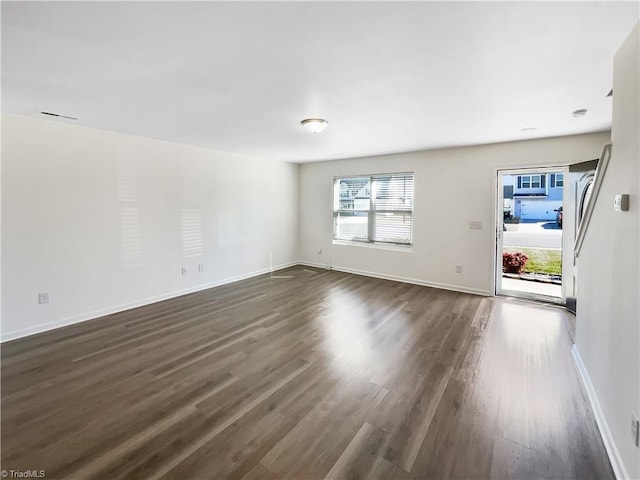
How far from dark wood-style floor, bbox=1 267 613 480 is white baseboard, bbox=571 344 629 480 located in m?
0.05

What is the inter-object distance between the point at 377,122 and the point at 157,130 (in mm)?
2873

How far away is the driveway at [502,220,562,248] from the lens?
704 centimetres

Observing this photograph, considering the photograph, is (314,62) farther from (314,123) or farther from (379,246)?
(379,246)

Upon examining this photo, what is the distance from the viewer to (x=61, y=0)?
1.45 meters

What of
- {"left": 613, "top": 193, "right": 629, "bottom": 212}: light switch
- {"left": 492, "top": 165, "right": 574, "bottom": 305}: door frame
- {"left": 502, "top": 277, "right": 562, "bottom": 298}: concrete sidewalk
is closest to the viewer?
{"left": 613, "top": 193, "right": 629, "bottom": 212}: light switch

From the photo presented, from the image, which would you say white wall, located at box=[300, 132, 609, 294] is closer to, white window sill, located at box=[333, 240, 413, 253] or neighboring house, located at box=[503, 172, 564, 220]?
white window sill, located at box=[333, 240, 413, 253]

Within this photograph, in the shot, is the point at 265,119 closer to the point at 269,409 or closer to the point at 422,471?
the point at 269,409

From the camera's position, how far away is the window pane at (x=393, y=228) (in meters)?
5.72

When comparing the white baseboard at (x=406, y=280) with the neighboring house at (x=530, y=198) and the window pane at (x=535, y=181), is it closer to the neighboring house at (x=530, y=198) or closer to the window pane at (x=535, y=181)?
the neighboring house at (x=530, y=198)

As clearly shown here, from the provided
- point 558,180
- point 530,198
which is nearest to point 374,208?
point 558,180

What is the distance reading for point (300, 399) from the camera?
220 centimetres

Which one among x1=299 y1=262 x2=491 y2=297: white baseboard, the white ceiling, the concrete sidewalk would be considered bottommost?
the concrete sidewalk

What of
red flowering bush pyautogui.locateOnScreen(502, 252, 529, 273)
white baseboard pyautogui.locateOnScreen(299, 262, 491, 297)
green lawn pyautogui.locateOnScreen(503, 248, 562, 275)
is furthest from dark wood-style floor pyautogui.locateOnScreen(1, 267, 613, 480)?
green lawn pyautogui.locateOnScreen(503, 248, 562, 275)

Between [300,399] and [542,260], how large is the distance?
6793mm
